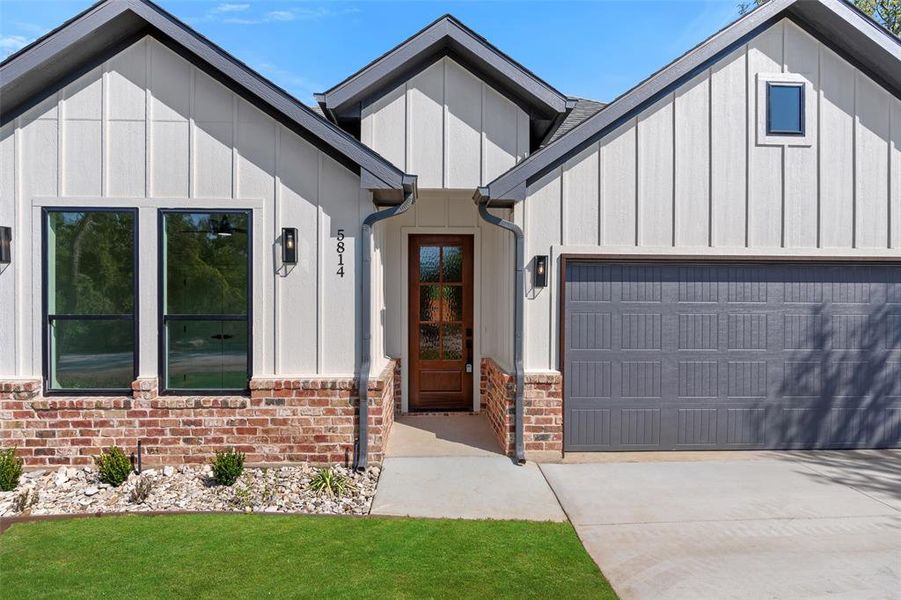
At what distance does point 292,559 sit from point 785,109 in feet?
22.7

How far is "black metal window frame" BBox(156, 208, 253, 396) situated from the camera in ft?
17.6

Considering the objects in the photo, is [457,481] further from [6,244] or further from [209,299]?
[6,244]

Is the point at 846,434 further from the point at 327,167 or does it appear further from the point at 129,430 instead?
the point at 129,430

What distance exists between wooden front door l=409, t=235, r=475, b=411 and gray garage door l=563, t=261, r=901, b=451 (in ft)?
7.28

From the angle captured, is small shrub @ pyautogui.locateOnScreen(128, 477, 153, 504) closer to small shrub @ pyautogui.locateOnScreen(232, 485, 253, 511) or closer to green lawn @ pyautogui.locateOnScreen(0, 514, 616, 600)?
green lawn @ pyautogui.locateOnScreen(0, 514, 616, 600)

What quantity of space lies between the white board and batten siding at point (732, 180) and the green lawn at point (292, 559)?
240cm

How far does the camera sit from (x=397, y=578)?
11.0 feet

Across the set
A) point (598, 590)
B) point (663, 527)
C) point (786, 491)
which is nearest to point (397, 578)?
point (598, 590)

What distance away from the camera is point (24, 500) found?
4.50 m

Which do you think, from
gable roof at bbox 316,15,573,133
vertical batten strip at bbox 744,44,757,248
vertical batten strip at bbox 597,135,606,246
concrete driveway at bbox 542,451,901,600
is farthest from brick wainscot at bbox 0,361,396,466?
vertical batten strip at bbox 744,44,757,248

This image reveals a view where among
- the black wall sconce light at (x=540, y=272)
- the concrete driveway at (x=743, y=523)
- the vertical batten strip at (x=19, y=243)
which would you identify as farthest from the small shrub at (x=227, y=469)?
the black wall sconce light at (x=540, y=272)

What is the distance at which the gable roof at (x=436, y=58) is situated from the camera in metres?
5.61

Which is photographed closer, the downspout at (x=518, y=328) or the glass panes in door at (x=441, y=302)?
the downspout at (x=518, y=328)

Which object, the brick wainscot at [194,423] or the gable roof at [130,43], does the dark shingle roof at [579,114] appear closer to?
the gable roof at [130,43]
